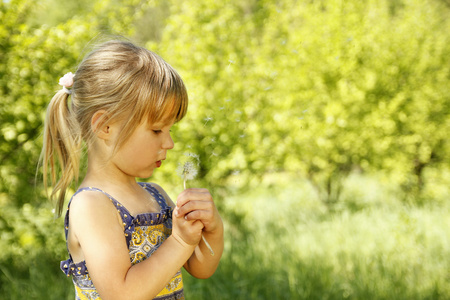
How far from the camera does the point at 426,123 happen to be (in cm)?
692

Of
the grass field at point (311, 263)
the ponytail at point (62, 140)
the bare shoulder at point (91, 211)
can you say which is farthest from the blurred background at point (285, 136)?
the bare shoulder at point (91, 211)

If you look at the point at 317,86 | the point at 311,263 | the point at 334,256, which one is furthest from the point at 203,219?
the point at 317,86

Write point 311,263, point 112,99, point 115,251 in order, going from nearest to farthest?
point 115,251 → point 112,99 → point 311,263

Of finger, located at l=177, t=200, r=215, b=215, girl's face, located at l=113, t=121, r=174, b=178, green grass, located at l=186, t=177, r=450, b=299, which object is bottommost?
green grass, located at l=186, t=177, r=450, b=299

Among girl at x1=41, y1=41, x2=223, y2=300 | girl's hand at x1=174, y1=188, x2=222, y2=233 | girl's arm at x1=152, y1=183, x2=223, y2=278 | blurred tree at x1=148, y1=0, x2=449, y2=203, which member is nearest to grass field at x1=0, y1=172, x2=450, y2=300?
blurred tree at x1=148, y1=0, x2=449, y2=203

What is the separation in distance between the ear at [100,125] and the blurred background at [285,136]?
0.28m

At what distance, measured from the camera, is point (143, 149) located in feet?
3.82

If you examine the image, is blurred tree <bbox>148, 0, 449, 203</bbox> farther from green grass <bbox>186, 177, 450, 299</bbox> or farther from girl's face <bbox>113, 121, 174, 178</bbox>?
girl's face <bbox>113, 121, 174, 178</bbox>

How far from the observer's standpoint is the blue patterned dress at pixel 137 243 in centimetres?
115

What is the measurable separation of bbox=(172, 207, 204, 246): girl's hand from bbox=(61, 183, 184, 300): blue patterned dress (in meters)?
0.11

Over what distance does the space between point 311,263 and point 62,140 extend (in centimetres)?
306

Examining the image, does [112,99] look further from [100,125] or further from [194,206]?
[194,206]

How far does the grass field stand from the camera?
3.44 metres

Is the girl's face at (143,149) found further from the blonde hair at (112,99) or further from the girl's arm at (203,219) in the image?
the girl's arm at (203,219)
